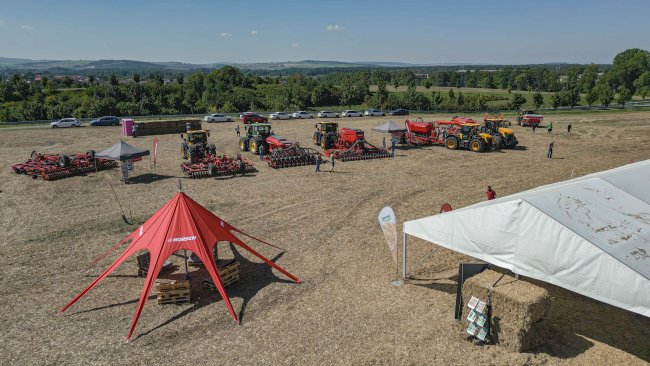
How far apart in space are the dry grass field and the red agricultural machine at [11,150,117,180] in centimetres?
69

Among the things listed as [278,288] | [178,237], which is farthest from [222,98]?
[278,288]

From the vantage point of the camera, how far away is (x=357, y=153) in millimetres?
25797

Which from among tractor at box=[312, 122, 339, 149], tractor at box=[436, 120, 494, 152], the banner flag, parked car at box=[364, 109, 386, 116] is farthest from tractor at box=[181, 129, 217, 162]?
parked car at box=[364, 109, 386, 116]

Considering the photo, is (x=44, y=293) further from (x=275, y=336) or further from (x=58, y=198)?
(x=58, y=198)

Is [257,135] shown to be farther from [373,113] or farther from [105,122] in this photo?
[373,113]

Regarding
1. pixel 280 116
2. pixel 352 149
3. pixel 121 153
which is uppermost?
pixel 280 116

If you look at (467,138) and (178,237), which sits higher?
(467,138)

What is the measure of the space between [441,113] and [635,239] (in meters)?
47.6

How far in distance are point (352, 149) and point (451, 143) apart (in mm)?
7840

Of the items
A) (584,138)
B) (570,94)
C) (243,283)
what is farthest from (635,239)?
(570,94)

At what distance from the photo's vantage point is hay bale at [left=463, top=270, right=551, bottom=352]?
7.74 meters

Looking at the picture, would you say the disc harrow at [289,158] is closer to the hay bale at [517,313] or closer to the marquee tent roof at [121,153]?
the marquee tent roof at [121,153]

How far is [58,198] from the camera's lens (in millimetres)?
17844

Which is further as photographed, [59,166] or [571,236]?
[59,166]
